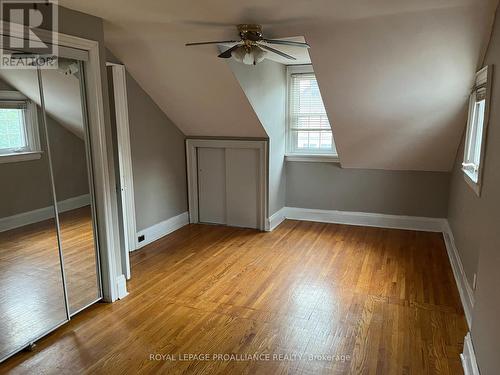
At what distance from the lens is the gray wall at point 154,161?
4145 millimetres

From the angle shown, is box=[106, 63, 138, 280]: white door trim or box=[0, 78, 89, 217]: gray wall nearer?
box=[0, 78, 89, 217]: gray wall

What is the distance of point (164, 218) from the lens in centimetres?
480

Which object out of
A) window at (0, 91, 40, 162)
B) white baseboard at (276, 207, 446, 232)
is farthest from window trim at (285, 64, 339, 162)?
window at (0, 91, 40, 162)

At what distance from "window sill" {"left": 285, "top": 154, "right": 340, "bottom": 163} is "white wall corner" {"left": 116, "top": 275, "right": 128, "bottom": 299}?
122 inches

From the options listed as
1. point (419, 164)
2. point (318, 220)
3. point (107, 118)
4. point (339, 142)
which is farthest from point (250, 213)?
point (107, 118)

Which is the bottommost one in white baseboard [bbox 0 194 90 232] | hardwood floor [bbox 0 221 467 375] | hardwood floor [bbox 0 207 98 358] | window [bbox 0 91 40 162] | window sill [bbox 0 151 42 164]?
hardwood floor [bbox 0 221 467 375]

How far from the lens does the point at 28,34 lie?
7.47 ft

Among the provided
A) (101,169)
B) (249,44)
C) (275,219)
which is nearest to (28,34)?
(101,169)

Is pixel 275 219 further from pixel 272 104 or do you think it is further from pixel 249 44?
pixel 249 44

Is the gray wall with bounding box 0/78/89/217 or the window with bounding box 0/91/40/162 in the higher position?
the window with bounding box 0/91/40/162

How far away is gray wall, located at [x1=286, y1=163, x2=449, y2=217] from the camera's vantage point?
494cm

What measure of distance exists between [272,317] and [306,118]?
3295 mm

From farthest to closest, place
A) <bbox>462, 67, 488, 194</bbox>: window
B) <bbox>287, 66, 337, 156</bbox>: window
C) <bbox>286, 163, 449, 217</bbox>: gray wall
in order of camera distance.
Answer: <bbox>287, 66, 337, 156</bbox>: window → <bbox>286, 163, 449, 217</bbox>: gray wall → <bbox>462, 67, 488, 194</bbox>: window

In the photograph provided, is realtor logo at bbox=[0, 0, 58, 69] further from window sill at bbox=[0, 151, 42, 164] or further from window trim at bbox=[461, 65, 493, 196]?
window trim at bbox=[461, 65, 493, 196]
